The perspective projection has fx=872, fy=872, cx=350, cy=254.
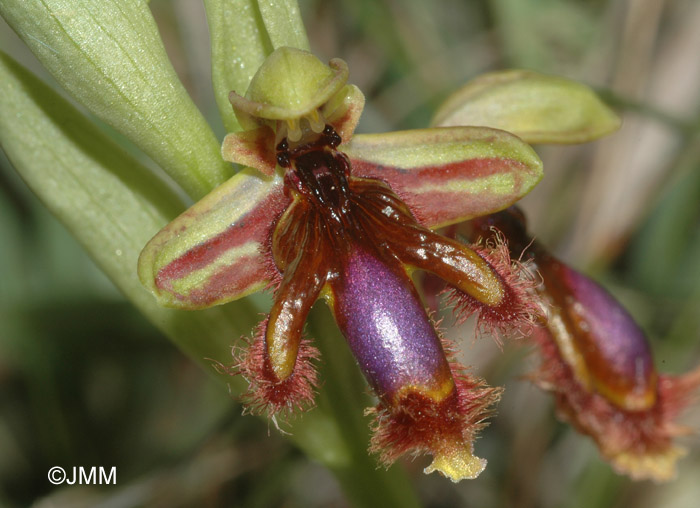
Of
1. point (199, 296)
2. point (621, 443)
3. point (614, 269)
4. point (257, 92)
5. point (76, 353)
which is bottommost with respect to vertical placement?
point (614, 269)

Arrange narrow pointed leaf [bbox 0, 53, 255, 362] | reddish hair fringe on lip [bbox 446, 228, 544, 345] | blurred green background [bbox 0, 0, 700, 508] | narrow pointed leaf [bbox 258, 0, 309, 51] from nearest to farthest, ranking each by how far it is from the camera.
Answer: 1. reddish hair fringe on lip [bbox 446, 228, 544, 345]
2. narrow pointed leaf [bbox 258, 0, 309, 51]
3. narrow pointed leaf [bbox 0, 53, 255, 362]
4. blurred green background [bbox 0, 0, 700, 508]

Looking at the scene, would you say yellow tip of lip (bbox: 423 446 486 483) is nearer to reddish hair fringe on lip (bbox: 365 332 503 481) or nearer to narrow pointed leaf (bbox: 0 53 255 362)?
reddish hair fringe on lip (bbox: 365 332 503 481)

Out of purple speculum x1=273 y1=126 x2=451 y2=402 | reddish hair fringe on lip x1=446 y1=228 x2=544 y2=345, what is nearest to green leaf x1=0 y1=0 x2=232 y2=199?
purple speculum x1=273 y1=126 x2=451 y2=402

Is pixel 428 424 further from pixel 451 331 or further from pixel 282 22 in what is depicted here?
pixel 451 331

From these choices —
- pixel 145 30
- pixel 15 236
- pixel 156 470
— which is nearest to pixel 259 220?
pixel 145 30

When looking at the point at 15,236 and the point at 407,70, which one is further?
the point at 407,70

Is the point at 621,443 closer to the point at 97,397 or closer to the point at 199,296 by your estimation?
the point at 199,296

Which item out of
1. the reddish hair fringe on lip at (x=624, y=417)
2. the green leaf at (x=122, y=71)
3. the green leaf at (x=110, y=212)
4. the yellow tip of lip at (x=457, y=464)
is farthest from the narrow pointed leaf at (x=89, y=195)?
the reddish hair fringe on lip at (x=624, y=417)
